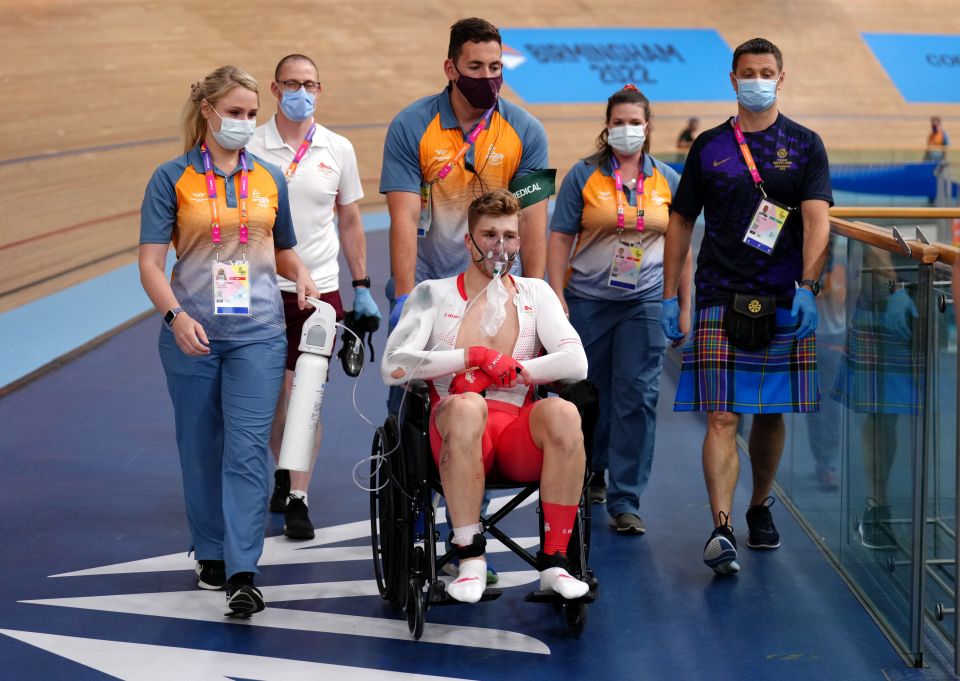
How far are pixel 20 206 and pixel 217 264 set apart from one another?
7839mm

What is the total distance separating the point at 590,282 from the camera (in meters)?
4.21

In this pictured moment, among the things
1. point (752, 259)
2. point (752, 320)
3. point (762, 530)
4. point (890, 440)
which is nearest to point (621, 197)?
point (752, 259)

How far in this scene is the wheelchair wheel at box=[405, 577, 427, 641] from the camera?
3.02 meters

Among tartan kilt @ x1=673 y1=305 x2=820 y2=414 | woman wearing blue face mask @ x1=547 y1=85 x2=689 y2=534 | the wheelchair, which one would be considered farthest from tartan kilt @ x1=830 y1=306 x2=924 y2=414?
the wheelchair

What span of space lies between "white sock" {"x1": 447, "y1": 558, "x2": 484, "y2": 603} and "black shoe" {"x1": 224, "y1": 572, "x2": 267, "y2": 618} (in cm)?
59

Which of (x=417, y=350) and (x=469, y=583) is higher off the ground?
(x=417, y=350)

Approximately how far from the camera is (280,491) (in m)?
4.35

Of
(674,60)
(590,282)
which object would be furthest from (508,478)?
(674,60)

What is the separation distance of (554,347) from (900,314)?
0.89 m

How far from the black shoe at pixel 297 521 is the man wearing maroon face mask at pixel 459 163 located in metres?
0.83

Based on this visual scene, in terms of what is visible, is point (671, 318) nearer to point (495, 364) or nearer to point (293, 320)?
point (495, 364)

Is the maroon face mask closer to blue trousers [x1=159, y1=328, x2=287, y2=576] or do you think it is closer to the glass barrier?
blue trousers [x1=159, y1=328, x2=287, y2=576]

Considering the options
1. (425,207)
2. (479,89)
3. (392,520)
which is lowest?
(392,520)

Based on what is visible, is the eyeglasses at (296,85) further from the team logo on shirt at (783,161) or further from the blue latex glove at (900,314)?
the blue latex glove at (900,314)
